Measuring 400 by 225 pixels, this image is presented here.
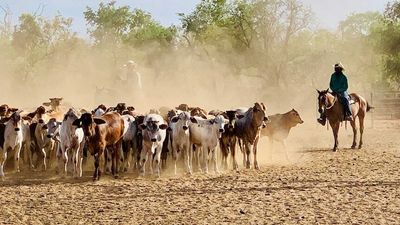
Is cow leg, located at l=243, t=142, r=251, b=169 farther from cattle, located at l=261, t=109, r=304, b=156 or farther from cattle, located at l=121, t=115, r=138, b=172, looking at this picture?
cattle, located at l=121, t=115, r=138, b=172

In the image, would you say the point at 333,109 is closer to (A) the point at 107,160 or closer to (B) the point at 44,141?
(A) the point at 107,160

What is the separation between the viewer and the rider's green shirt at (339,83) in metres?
19.9

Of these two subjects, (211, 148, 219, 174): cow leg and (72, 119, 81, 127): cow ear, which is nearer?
(72, 119, 81, 127): cow ear

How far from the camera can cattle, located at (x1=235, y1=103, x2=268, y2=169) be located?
48.3ft

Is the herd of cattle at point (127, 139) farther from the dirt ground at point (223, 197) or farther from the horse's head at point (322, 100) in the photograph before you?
the horse's head at point (322, 100)

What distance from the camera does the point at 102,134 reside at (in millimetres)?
13016

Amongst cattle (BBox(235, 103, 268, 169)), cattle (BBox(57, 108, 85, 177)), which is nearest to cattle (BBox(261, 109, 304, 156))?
cattle (BBox(235, 103, 268, 169))

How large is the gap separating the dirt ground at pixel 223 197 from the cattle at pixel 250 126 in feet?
1.97

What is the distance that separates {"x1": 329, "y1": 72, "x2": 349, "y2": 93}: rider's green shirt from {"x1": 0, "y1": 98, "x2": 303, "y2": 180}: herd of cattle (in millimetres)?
5643

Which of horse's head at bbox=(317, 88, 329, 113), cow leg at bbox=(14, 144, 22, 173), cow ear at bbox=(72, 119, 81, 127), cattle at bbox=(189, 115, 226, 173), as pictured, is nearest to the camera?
cow ear at bbox=(72, 119, 81, 127)

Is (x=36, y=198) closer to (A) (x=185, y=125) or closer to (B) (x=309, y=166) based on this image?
(A) (x=185, y=125)

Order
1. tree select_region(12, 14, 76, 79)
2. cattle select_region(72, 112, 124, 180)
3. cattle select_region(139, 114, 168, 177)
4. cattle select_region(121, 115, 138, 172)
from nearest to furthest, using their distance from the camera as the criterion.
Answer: cattle select_region(72, 112, 124, 180)
cattle select_region(139, 114, 168, 177)
cattle select_region(121, 115, 138, 172)
tree select_region(12, 14, 76, 79)

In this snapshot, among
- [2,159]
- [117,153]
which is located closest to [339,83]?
[117,153]

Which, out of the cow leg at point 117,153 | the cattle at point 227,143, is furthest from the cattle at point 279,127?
the cow leg at point 117,153
